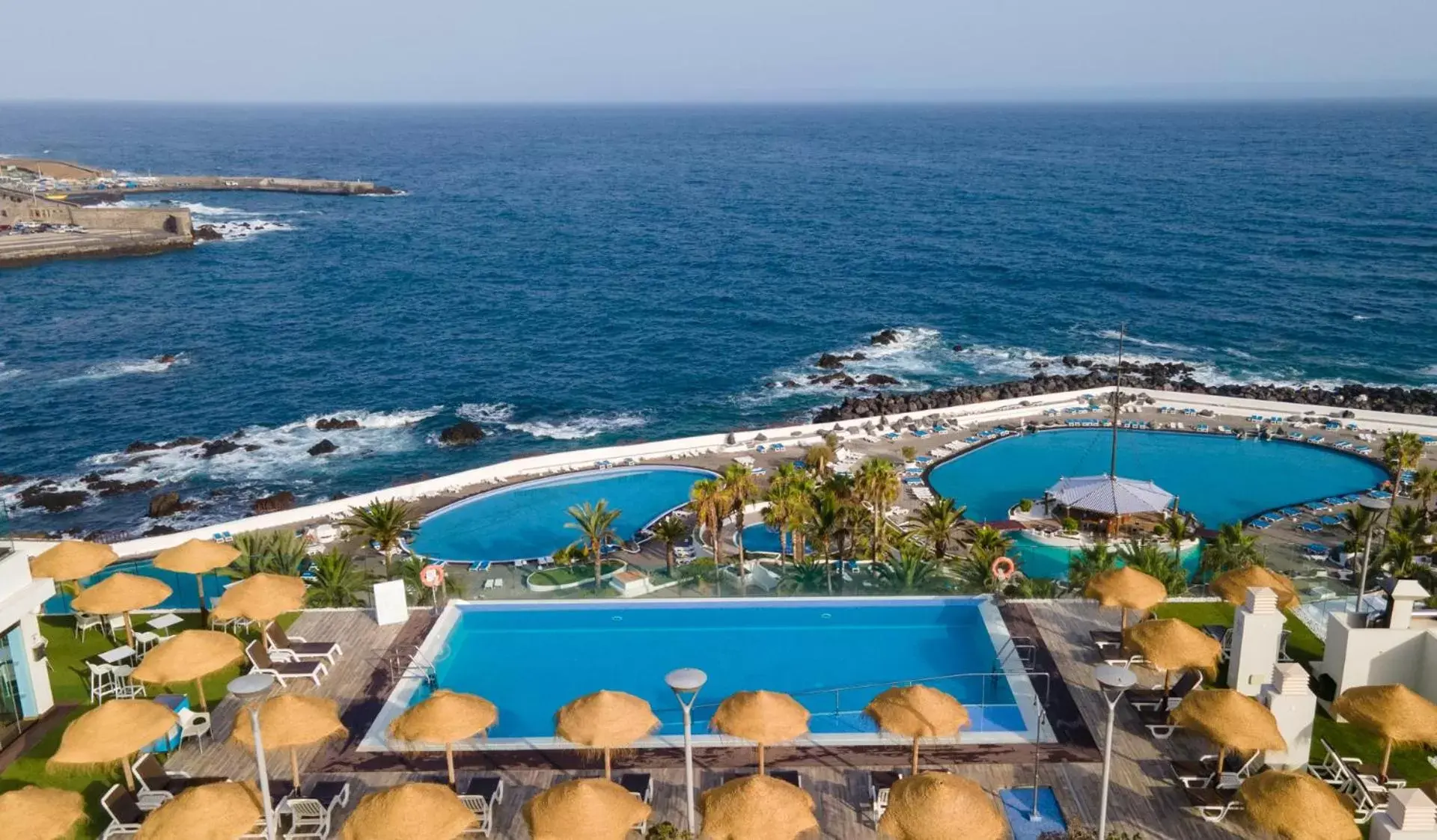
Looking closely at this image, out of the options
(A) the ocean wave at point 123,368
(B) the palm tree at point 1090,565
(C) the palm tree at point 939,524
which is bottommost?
(A) the ocean wave at point 123,368

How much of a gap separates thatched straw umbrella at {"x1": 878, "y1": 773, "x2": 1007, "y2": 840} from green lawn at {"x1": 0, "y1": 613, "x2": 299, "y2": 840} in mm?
13388

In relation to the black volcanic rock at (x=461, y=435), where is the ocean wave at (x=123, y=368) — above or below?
above

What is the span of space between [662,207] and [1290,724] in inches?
4822

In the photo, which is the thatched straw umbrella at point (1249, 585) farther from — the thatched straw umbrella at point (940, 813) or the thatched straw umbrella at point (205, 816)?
the thatched straw umbrella at point (205, 816)

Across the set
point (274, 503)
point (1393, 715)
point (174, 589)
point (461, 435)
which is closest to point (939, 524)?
point (1393, 715)

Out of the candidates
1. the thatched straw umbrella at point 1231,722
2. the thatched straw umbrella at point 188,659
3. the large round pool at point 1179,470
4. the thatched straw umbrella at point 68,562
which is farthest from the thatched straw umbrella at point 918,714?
the large round pool at point 1179,470

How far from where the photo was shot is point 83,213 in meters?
113

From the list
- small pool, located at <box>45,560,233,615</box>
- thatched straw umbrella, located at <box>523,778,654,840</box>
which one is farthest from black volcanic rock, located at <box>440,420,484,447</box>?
thatched straw umbrella, located at <box>523,778,654,840</box>

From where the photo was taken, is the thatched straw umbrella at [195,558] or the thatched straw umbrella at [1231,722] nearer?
the thatched straw umbrella at [1231,722]

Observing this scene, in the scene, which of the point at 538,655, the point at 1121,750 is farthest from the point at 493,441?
the point at 1121,750

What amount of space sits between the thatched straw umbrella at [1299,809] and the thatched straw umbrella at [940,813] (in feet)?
12.5

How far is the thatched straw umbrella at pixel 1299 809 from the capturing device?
15148 mm

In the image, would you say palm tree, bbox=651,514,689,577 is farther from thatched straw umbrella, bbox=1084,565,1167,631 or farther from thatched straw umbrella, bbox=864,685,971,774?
thatched straw umbrella, bbox=864,685,971,774

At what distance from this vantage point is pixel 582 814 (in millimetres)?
15445
